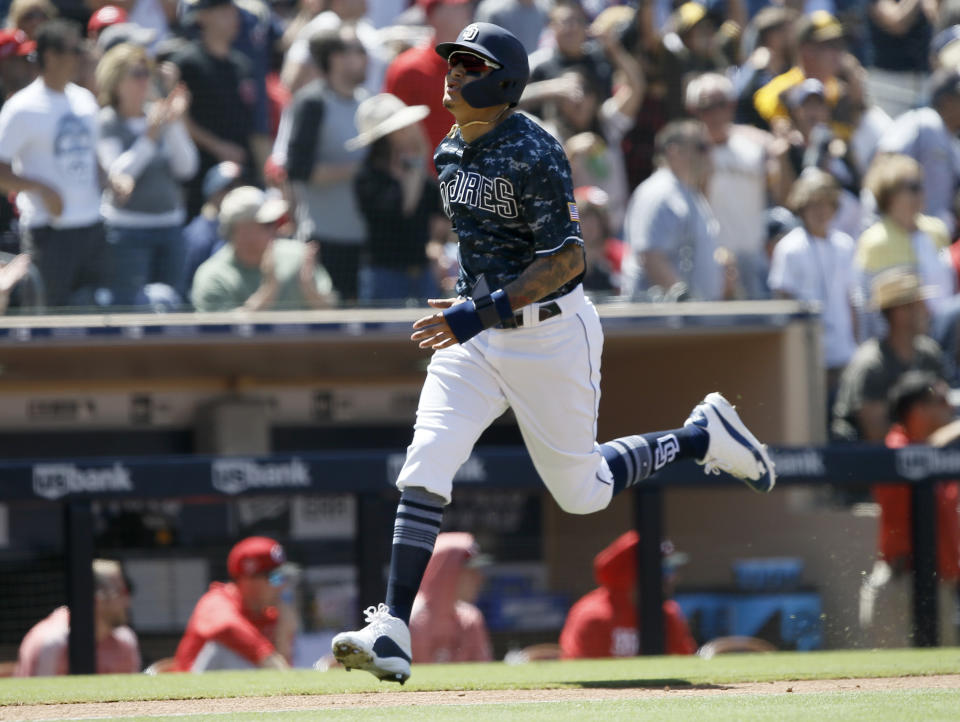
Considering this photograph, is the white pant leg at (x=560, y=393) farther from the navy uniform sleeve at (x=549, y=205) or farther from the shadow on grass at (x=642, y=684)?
the shadow on grass at (x=642, y=684)

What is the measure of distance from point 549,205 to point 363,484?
2.42m

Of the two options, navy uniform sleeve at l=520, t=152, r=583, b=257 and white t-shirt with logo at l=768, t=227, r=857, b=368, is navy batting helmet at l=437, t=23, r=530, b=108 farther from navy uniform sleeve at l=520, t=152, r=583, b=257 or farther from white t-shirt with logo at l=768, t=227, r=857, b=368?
white t-shirt with logo at l=768, t=227, r=857, b=368

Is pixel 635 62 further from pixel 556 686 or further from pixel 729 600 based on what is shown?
pixel 556 686

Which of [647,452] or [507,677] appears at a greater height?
[647,452]

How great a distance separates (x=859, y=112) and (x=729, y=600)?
470cm

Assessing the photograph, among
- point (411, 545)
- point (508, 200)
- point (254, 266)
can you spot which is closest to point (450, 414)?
point (411, 545)

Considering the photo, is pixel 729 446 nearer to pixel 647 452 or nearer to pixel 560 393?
Answer: pixel 647 452

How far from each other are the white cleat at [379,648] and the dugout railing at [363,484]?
2014 mm

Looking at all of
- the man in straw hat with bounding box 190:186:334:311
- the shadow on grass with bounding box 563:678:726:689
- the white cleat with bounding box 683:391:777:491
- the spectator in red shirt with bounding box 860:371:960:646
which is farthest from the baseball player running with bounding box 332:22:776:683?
the man in straw hat with bounding box 190:186:334:311

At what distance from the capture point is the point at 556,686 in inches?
190

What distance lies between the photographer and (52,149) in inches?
298

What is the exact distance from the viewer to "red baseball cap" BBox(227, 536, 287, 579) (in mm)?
6234

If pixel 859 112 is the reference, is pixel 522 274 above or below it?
below

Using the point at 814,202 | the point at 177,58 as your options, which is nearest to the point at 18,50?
the point at 177,58
